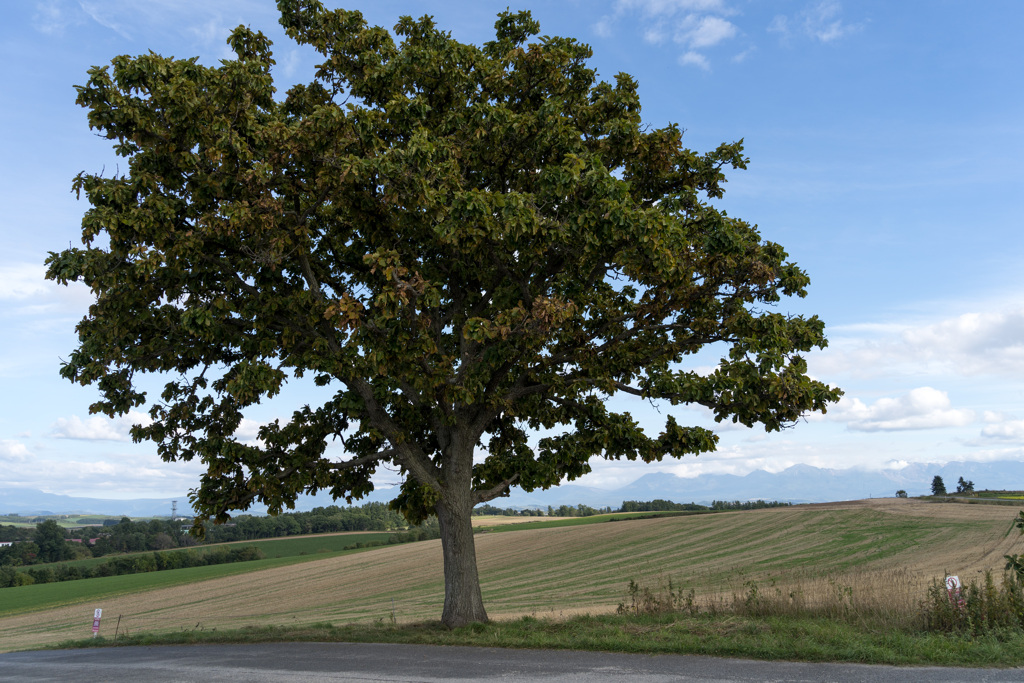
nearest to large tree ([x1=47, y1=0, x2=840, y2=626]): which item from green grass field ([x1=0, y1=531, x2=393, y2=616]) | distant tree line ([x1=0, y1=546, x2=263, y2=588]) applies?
green grass field ([x1=0, y1=531, x2=393, y2=616])

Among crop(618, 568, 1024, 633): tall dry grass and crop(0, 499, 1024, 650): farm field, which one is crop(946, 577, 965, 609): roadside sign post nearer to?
crop(618, 568, 1024, 633): tall dry grass

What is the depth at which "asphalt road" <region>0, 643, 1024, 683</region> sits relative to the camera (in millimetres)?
8789

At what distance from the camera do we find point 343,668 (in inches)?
417

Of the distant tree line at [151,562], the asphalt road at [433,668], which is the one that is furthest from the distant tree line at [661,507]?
the asphalt road at [433,668]

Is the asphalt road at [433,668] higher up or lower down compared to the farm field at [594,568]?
higher up

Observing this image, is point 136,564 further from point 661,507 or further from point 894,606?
point 894,606

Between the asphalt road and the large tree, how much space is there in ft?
9.94

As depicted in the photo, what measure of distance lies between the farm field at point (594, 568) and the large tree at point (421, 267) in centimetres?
1000

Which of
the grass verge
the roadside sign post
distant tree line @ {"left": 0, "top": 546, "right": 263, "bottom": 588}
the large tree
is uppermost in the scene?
the large tree

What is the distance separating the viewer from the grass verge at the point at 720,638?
940cm

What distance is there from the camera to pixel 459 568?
1505cm

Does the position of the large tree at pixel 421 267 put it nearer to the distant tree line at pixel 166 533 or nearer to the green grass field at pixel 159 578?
the green grass field at pixel 159 578

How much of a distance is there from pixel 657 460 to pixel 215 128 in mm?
11525

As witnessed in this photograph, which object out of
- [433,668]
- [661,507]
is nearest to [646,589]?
[433,668]
